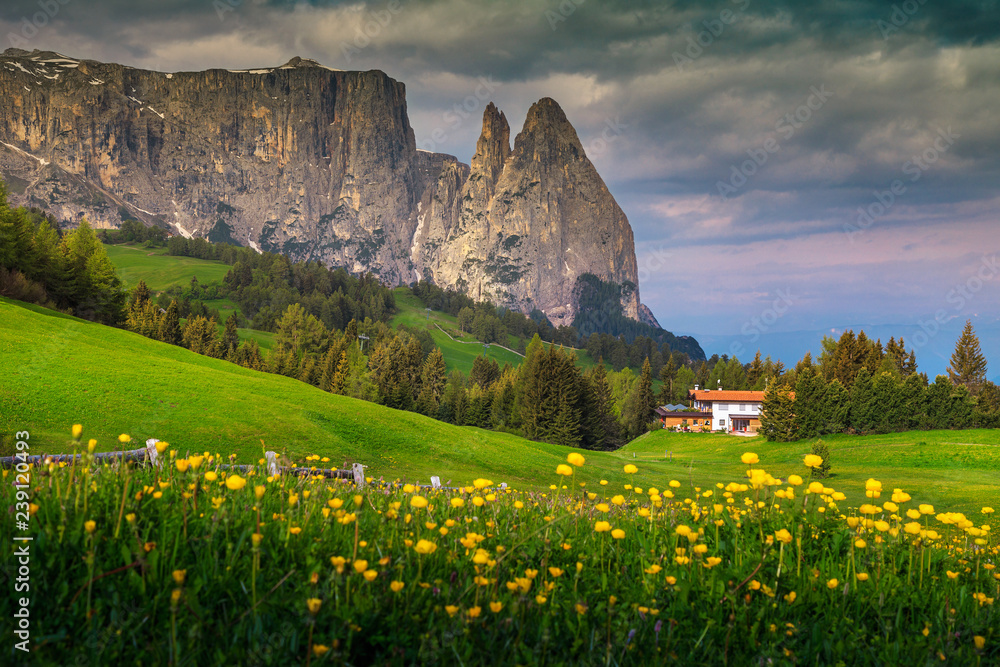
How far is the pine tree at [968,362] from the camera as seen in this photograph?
85438 mm

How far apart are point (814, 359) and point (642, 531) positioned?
11358 centimetres

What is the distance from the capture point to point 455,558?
398cm

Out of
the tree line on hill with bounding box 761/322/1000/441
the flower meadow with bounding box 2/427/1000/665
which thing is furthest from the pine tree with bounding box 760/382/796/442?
the flower meadow with bounding box 2/427/1000/665

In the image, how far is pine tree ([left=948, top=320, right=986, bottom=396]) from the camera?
85.4 metres

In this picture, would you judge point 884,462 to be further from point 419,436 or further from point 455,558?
point 455,558

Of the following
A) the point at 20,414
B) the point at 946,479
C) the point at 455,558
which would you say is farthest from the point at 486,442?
the point at 455,558

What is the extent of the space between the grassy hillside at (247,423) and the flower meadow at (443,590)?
46.7ft

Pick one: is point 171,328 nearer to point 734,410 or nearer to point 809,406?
point 809,406

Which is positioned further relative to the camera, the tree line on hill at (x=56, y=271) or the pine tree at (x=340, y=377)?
the pine tree at (x=340, y=377)

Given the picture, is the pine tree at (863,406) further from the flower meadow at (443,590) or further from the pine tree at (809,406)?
the flower meadow at (443,590)

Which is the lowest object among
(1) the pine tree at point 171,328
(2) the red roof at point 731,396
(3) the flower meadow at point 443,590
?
(3) the flower meadow at point 443,590

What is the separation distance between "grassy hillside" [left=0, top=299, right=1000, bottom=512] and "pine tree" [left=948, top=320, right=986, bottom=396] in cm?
5535

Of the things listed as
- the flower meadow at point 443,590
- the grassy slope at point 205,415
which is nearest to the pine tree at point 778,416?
the grassy slope at point 205,415

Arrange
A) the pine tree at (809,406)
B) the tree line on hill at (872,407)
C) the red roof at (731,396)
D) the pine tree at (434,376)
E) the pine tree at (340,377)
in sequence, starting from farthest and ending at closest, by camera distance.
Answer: the pine tree at (434,376)
the red roof at (731,396)
the pine tree at (340,377)
the pine tree at (809,406)
the tree line on hill at (872,407)
